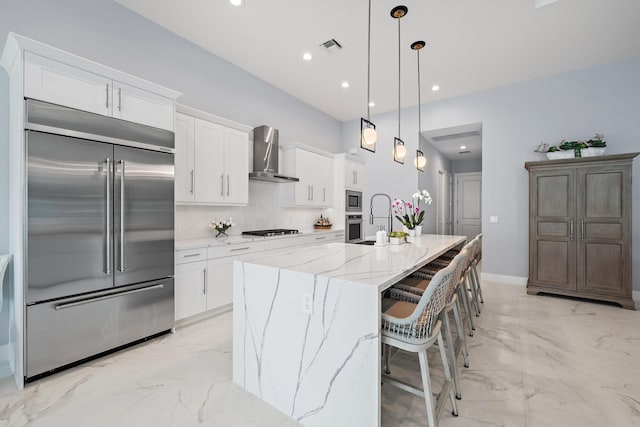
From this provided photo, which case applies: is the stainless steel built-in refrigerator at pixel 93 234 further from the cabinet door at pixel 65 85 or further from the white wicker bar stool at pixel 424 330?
the white wicker bar stool at pixel 424 330

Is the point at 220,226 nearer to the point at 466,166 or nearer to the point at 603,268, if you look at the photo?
the point at 603,268

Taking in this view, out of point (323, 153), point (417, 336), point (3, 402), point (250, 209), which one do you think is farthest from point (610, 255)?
point (3, 402)

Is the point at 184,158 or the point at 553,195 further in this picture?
the point at 553,195

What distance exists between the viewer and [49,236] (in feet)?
6.66

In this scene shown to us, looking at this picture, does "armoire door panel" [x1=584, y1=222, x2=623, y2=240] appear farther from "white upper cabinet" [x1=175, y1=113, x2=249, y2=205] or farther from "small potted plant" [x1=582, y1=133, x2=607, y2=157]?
"white upper cabinet" [x1=175, y1=113, x2=249, y2=205]

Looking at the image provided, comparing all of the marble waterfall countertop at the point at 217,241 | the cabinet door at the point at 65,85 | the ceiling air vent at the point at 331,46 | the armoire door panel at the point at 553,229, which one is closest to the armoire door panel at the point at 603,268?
the armoire door panel at the point at 553,229

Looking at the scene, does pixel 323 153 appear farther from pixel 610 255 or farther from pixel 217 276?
pixel 610 255

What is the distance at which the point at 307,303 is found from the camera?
1.61 metres

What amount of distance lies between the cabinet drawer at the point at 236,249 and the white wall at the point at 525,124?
375 cm

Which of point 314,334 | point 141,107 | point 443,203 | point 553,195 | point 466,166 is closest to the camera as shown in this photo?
point 314,334

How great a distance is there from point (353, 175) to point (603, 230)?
3709 mm

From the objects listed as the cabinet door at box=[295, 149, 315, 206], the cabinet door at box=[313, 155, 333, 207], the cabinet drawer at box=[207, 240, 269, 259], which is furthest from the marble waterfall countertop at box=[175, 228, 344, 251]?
the cabinet door at box=[313, 155, 333, 207]

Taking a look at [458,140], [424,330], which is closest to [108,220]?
[424,330]

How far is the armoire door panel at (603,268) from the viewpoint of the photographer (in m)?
3.60
